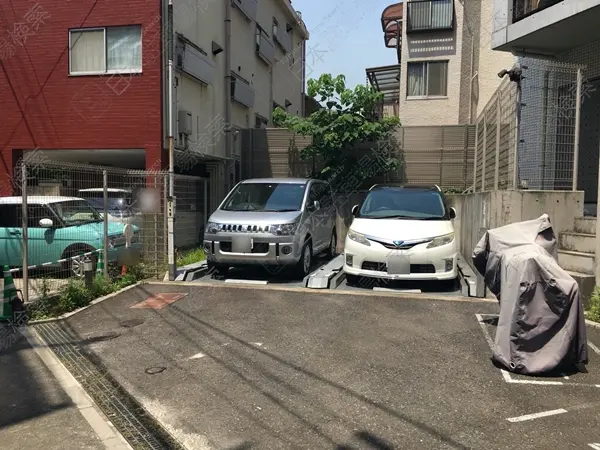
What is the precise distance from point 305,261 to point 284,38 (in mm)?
15644

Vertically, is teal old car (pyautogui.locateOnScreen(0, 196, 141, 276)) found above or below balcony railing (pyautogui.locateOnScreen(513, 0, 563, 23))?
below

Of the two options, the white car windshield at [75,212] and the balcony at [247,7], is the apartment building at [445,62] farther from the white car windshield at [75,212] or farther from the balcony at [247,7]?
the white car windshield at [75,212]

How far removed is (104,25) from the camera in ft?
37.5

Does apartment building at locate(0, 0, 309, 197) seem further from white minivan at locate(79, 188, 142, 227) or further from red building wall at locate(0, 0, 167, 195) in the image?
white minivan at locate(79, 188, 142, 227)

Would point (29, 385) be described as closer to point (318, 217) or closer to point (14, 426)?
point (14, 426)

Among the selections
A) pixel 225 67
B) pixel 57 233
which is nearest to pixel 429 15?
pixel 225 67

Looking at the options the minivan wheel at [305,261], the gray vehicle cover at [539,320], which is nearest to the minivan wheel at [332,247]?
the minivan wheel at [305,261]

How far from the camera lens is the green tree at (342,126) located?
1314 centimetres

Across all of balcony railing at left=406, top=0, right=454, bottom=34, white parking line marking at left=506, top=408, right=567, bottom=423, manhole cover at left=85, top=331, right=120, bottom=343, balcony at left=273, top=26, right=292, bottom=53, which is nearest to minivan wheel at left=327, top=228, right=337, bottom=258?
manhole cover at left=85, top=331, right=120, bottom=343

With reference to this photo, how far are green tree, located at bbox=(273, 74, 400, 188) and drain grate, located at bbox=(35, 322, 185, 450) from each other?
9046 mm

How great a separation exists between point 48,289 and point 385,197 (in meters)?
5.76

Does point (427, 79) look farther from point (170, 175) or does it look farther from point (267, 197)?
point (170, 175)

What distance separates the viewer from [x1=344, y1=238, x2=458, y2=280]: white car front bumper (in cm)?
753

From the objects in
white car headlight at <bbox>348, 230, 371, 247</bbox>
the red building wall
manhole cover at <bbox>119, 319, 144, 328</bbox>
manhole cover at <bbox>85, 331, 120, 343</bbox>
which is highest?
the red building wall
